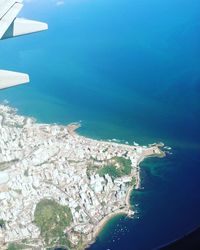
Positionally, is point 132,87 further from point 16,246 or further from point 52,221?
point 16,246

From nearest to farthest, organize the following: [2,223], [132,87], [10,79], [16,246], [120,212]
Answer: [10,79], [16,246], [2,223], [120,212], [132,87]

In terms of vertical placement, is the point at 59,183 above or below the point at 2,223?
above

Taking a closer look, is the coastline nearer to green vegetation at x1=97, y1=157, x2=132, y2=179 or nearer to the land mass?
the land mass

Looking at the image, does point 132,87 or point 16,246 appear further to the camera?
point 132,87

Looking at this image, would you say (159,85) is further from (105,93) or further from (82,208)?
(82,208)

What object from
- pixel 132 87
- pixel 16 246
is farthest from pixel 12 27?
pixel 132 87

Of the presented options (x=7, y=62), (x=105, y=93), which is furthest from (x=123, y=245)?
(x=7, y=62)

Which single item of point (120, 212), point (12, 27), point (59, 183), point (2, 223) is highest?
point (59, 183)
